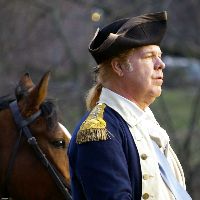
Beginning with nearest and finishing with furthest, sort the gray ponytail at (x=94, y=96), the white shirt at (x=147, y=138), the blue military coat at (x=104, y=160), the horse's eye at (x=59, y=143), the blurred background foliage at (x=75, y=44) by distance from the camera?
1. the blue military coat at (x=104, y=160)
2. the white shirt at (x=147, y=138)
3. the gray ponytail at (x=94, y=96)
4. the horse's eye at (x=59, y=143)
5. the blurred background foliage at (x=75, y=44)

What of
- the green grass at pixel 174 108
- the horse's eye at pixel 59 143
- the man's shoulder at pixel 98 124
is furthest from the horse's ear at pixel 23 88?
the green grass at pixel 174 108

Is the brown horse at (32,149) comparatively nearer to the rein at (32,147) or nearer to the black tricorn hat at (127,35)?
the rein at (32,147)

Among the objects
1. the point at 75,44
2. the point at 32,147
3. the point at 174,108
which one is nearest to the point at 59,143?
the point at 32,147

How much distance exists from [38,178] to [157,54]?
1871 millimetres

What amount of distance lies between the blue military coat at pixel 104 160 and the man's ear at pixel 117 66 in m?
0.20

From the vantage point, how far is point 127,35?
4117 millimetres

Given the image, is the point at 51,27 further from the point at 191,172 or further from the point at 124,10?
the point at 191,172

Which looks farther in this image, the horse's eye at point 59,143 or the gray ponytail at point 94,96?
the horse's eye at point 59,143

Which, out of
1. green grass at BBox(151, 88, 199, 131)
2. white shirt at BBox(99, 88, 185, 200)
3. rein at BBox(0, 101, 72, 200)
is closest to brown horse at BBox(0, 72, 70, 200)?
rein at BBox(0, 101, 72, 200)

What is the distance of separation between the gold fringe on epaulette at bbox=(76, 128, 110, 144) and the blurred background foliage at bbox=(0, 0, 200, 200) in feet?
21.5

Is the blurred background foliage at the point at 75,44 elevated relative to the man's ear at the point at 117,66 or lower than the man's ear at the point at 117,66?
lower

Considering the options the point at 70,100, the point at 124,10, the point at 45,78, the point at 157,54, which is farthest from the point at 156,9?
the point at 157,54

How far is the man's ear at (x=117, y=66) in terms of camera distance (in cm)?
410

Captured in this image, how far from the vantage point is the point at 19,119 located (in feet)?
19.2
